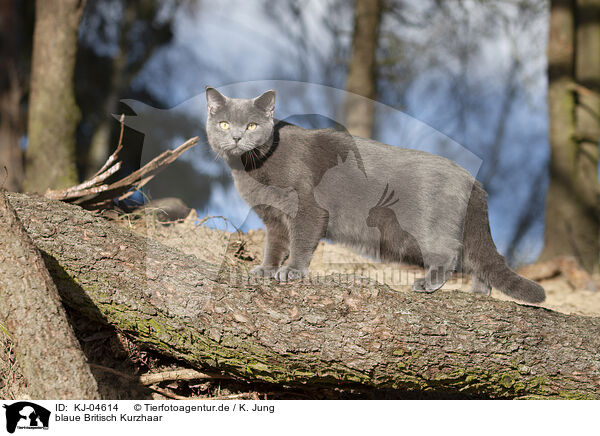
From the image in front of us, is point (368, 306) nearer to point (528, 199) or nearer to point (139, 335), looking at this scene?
point (139, 335)

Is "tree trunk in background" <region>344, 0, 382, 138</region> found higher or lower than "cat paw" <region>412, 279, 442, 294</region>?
higher

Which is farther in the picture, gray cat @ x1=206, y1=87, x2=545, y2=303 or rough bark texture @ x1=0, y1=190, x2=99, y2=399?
gray cat @ x1=206, y1=87, x2=545, y2=303

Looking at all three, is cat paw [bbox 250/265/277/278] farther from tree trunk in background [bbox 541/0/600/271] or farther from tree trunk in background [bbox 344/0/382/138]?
tree trunk in background [bbox 541/0/600/271]

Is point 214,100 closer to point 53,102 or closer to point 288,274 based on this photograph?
point 288,274

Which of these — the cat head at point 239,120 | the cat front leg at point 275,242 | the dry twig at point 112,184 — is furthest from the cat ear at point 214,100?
the cat front leg at point 275,242

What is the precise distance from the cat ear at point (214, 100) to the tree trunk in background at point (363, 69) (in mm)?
A: 2056

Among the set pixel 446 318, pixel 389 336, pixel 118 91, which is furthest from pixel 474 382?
pixel 118 91

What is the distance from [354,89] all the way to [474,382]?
300cm

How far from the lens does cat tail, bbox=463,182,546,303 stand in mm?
2217

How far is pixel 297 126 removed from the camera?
7.88ft
